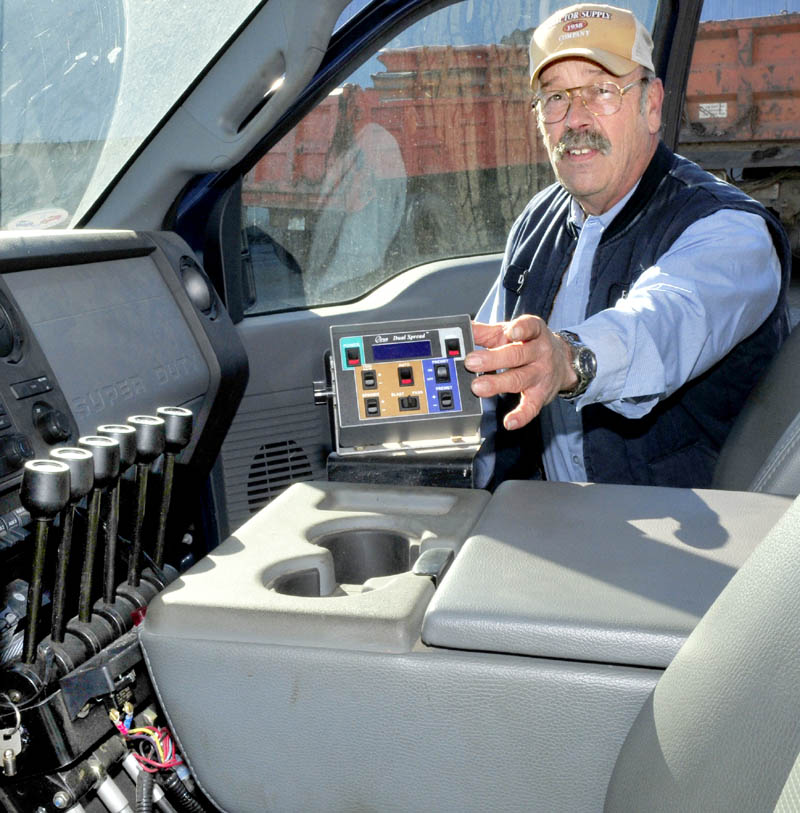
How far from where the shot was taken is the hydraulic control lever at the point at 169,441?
146 cm

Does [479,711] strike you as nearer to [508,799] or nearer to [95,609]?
[508,799]

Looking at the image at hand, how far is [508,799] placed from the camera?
97 cm

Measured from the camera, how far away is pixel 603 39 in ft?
6.29

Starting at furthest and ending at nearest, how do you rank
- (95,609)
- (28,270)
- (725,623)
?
1. (28,270)
2. (95,609)
3. (725,623)

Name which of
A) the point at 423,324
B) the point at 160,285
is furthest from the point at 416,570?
the point at 160,285

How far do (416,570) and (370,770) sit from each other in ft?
0.71

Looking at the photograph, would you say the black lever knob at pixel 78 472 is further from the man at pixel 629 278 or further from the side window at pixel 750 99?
the side window at pixel 750 99

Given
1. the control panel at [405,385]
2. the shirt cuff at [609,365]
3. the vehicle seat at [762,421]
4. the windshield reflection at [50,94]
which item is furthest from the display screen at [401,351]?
the windshield reflection at [50,94]

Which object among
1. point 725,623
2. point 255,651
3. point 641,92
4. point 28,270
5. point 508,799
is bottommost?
point 508,799

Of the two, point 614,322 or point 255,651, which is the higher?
point 614,322

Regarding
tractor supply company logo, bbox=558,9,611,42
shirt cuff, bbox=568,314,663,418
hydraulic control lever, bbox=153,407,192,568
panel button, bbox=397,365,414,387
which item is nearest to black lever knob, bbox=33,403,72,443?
hydraulic control lever, bbox=153,407,192,568

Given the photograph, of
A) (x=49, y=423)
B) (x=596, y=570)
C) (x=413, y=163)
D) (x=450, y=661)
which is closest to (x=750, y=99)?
(x=413, y=163)

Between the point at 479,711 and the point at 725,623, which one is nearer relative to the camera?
the point at 725,623

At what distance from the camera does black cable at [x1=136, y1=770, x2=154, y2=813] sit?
123 centimetres
